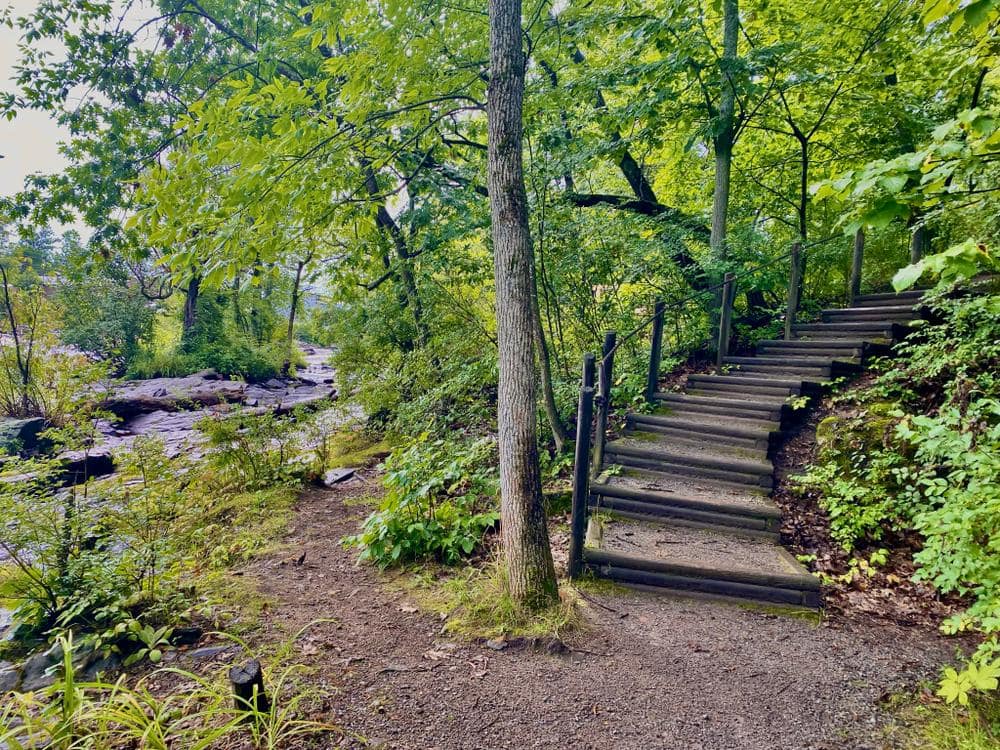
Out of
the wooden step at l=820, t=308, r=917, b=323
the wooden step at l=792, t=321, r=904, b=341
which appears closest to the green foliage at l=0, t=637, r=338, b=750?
→ the wooden step at l=792, t=321, r=904, b=341

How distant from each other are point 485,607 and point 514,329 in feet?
6.15

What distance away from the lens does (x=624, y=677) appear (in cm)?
264

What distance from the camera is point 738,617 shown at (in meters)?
3.23

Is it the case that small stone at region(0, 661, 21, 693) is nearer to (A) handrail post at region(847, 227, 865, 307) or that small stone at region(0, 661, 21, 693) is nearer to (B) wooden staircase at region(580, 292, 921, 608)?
(B) wooden staircase at region(580, 292, 921, 608)

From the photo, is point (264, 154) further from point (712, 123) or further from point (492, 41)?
point (712, 123)

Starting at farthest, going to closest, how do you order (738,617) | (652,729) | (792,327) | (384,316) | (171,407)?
(171,407) < (384,316) < (792,327) < (738,617) < (652,729)

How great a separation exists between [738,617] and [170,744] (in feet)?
10.7

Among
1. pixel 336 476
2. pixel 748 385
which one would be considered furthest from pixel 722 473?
pixel 336 476

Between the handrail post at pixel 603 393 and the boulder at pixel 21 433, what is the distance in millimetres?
9061

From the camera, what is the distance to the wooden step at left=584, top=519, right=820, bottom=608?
3.36m

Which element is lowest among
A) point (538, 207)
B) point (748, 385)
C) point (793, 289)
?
point (748, 385)

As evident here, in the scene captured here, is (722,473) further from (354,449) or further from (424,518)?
(354,449)

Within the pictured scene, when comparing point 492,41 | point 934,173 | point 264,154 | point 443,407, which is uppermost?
point 492,41

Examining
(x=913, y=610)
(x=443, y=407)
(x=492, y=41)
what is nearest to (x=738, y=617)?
(x=913, y=610)
